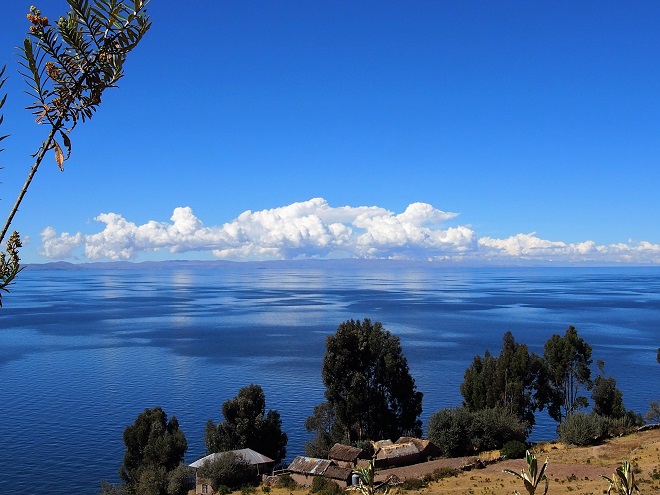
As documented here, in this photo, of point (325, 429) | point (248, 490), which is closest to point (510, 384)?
point (325, 429)

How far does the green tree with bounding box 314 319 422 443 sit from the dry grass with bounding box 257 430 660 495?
28.4 feet

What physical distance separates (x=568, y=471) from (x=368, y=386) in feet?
60.9

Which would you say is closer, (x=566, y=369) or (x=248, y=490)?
(x=248, y=490)

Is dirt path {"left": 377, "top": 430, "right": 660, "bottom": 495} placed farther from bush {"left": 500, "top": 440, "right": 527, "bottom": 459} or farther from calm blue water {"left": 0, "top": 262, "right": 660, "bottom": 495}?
calm blue water {"left": 0, "top": 262, "right": 660, "bottom": 495}

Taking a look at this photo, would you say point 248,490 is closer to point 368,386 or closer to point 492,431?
point 368,386

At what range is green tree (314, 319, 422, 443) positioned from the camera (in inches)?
1945

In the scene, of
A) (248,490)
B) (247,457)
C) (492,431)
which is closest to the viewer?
(248,490)

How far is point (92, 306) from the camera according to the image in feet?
654

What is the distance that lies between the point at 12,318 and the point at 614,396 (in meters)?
152

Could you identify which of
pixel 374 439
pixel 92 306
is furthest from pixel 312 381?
pixel 92 306

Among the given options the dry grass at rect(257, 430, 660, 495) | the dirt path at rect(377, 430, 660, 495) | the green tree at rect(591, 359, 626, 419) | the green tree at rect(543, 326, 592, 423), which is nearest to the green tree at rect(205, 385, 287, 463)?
the dry grass at rect(257, 430, 660, 495)

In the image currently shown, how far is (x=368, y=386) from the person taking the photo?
5062 centimetres

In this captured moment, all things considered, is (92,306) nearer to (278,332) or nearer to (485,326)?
(278,332)

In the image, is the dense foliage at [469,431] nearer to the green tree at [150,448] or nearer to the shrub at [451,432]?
the shrub at [451,432]
